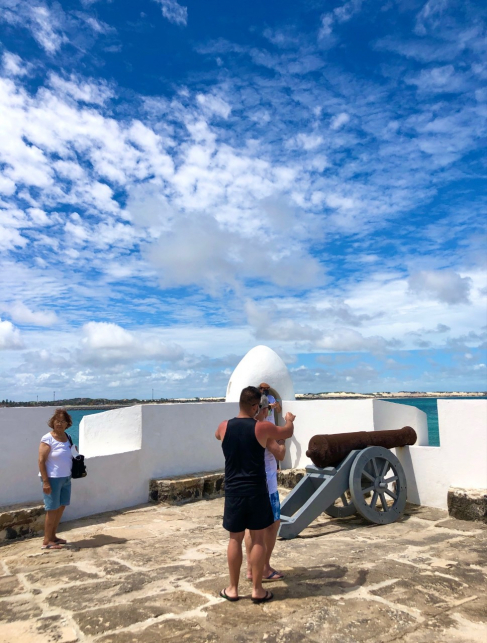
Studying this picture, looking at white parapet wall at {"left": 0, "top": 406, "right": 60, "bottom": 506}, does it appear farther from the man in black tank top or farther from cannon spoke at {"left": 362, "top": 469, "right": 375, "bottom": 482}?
cannon spoke at {"left": 362, "top": 469, "right": 375, "bottom": 482}

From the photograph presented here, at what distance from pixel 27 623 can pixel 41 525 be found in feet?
8.86

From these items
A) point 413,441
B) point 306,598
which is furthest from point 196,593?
point 413,441

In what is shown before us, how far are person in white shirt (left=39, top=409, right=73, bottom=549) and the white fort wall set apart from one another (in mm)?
1014

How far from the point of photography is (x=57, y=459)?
17.9 ft

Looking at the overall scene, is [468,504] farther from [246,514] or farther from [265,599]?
[246,514]

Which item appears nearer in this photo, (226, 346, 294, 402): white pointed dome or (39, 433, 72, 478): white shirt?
(39, 433, 72, 478): white shirt

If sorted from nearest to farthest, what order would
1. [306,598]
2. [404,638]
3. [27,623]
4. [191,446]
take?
[404,638] < [27,623] < [306,598] < [191,446]

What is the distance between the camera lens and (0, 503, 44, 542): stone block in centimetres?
575

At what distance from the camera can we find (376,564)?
4625 millimetres

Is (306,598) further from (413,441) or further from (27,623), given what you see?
(413,441)

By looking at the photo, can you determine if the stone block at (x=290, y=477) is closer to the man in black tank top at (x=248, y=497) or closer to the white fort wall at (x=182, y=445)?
the white fort wall at (x=182, y=445)

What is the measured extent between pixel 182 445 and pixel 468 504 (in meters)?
4.34

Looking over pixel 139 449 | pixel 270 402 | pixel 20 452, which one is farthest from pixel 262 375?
pixel 20 452

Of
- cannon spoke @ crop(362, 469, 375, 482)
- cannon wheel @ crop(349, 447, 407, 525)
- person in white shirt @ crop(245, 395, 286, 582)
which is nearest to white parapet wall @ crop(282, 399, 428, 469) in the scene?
cannon wheel @ crop(349, 447, 407, 525)
